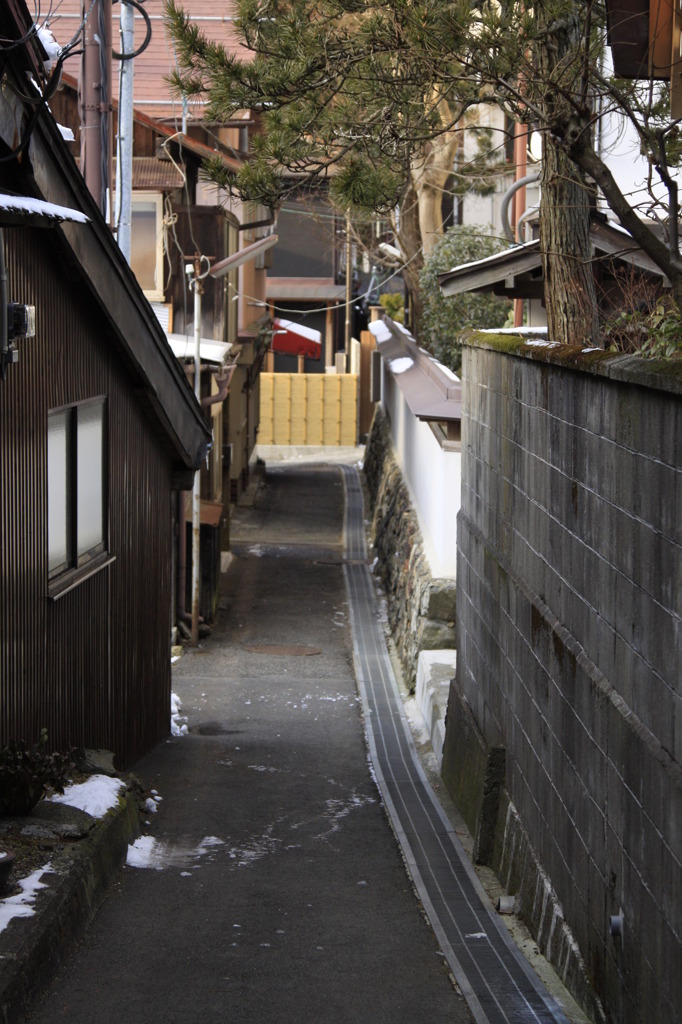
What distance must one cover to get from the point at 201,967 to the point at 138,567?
578cm

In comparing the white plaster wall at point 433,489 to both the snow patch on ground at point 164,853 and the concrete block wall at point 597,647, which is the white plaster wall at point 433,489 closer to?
the concrete block wall at point 597,647

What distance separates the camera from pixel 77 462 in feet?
30.5

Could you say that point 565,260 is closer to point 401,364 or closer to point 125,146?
point 125,146

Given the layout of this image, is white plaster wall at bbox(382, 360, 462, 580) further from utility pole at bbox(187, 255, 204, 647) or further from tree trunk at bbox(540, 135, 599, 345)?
tree trunk at bbox(540, 135, 599, 345)

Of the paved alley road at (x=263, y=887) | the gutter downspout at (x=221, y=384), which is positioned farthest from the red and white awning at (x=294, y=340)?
the paved alley road at (x=263, y=887)

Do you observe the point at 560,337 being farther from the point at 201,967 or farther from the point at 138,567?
the point at 201,967

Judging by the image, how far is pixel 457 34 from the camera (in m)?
7.58

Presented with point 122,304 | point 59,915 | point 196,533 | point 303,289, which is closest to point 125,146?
point 122,304

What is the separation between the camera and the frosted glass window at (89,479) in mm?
9461

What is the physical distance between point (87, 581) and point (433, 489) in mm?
7163

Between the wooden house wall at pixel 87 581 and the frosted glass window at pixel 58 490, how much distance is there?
191mm

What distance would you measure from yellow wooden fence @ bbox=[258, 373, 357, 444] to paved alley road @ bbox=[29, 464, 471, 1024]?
804 inches

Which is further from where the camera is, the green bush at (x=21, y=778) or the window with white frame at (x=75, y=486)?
the window with white frame at (x=75, y=486)

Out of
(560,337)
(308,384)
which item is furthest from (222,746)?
(308,384)
